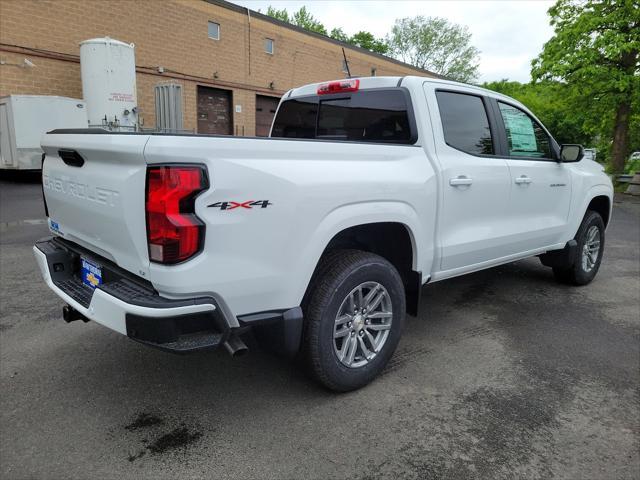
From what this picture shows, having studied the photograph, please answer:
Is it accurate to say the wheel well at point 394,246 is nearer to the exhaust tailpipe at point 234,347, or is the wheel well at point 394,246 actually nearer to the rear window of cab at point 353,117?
the rear window of cab at point 353,117

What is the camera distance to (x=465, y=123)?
3.61 m

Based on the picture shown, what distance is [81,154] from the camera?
8.23 feet

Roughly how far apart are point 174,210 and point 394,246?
5.52 feet

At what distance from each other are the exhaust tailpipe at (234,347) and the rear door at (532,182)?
8.90ft

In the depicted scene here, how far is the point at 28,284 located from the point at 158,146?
3.72 metres

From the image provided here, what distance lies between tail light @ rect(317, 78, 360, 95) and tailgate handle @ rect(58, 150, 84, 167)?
2038mm

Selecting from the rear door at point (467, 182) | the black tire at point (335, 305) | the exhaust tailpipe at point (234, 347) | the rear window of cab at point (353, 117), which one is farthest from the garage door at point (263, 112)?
the exhaust tailpipe at point (234, 347)

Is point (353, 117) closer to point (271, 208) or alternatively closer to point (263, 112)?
point (271, 208)

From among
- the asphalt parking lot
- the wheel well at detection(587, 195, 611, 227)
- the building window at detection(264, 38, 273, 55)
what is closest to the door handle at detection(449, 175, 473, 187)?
the asphalt parking lot

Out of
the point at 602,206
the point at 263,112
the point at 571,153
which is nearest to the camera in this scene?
the point at 571,153

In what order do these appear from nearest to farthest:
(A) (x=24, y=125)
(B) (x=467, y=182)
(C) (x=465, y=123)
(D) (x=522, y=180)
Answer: (B) (x=467, y=182) < (C) (x=465, y=123) < (D) (x=522, y=180) < (A) (x=24, y=125)

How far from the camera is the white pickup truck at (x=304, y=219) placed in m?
2.09

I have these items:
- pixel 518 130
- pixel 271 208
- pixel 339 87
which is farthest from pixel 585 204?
pixel 271 208

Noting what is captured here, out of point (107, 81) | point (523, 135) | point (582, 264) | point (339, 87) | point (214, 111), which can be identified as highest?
point (107, 81)
